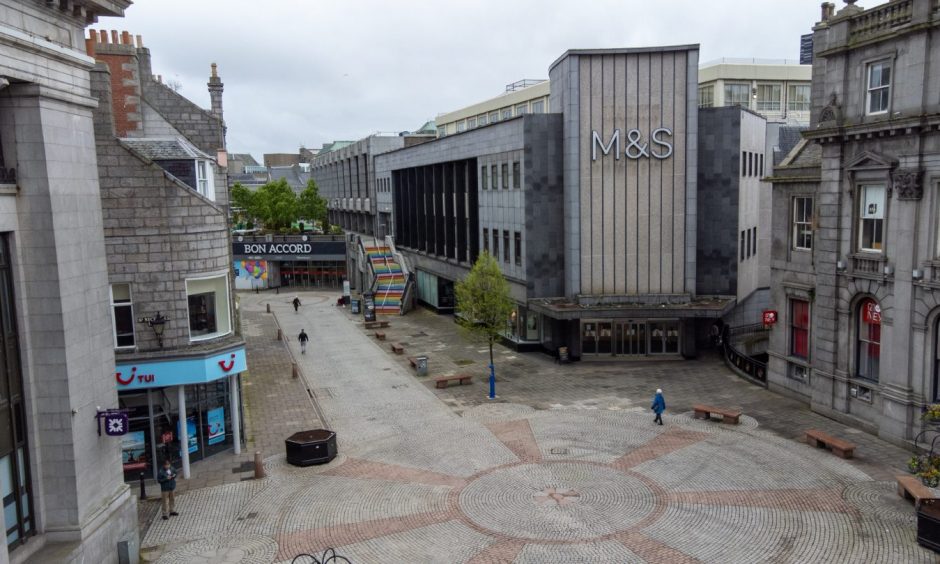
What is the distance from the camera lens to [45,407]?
47.4ft

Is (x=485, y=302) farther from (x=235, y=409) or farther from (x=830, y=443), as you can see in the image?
(x=830, y=443)

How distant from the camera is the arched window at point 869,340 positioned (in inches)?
930

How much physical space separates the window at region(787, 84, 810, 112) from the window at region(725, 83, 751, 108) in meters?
4.29

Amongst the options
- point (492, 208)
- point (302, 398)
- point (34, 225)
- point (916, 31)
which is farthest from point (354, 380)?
point (916, 31)

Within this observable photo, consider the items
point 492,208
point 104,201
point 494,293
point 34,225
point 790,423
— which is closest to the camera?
point 34,225

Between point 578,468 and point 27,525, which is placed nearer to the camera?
point 27,525

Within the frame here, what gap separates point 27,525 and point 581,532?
1216cm

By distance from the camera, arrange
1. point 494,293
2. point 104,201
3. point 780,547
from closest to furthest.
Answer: point 780,547, point 104,201, point 494,293

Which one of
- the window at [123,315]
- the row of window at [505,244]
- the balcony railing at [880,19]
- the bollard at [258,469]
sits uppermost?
the balcony railing at [880,19]

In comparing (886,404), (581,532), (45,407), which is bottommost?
(581,532)

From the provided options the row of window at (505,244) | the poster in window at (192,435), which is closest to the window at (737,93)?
the row of window at (505,244)

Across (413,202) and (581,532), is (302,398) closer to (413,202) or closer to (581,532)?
(581,532)

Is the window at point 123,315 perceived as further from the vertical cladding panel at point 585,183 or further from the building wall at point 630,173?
the vertical cladding panel at point 585,183

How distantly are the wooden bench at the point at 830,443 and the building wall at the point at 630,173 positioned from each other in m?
13.4
